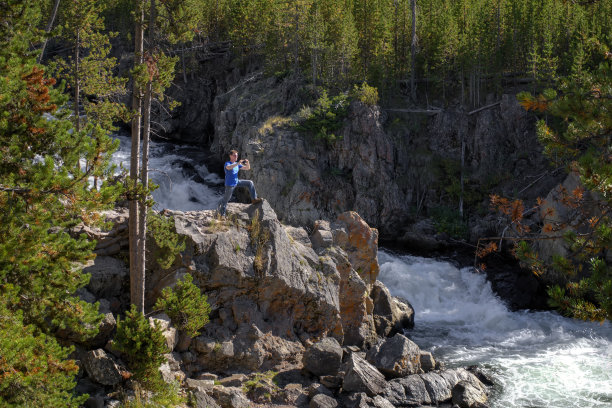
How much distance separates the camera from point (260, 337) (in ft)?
49.7

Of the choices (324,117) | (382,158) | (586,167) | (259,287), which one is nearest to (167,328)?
(259,287)

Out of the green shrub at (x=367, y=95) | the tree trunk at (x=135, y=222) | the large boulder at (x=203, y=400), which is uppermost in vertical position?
the green shrub at (x=367, y=95)

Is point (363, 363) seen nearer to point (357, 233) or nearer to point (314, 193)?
point (357, 233)

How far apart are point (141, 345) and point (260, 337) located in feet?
13.8

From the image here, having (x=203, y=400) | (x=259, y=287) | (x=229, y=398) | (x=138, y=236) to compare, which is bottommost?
(x=229, y=398)

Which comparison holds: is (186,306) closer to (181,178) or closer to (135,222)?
(135,222)

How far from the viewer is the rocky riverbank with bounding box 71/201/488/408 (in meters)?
13.1

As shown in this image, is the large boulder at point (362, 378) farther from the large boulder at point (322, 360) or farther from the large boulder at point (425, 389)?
the large boulder at point (322, 360)

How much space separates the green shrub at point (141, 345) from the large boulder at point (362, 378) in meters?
5.42

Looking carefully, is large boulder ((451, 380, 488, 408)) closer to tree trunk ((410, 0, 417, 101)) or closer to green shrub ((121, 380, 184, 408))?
green shrub ((121, 380, 184, 408))

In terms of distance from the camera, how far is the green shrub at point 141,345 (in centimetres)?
1159

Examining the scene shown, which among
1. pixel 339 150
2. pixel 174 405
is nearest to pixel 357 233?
pixel 174 405

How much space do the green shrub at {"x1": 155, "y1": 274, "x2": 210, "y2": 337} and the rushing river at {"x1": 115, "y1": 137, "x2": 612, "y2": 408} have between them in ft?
9.40

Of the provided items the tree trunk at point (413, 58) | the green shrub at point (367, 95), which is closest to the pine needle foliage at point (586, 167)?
the green shrub at point (367, 95)
